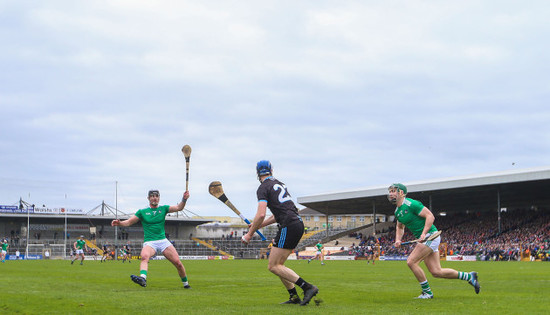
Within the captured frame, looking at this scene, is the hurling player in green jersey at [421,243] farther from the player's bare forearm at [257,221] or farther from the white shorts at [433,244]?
the player's bare forearm at [257,221]

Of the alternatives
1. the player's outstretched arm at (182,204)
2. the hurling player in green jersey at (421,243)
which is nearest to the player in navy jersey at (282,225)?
the hurling player in green jersey at (421,243)

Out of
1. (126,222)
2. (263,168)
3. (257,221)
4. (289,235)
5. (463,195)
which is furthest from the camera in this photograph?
(463,195)

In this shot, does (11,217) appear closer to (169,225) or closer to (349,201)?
(169,225)

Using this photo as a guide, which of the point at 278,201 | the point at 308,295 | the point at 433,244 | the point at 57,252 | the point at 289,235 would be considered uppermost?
the point at 278,201

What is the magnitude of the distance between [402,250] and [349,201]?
16.3 metres

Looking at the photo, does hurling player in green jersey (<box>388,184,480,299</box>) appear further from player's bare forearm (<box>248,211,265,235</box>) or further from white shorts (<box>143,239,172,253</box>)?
white shorts (<box>143,239,172,253</box>)

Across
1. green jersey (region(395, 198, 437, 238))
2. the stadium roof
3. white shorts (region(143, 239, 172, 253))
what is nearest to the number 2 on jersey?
green jersey (region(395, 198, 437, 238))

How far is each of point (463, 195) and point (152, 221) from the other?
6073cm

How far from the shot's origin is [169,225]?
99.5 m

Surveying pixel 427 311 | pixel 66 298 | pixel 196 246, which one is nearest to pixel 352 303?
pixel 427 311

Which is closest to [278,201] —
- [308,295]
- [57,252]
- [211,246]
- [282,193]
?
[282,193]

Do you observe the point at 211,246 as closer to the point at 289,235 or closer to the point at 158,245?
the point at 158,245

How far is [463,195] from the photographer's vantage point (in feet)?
230

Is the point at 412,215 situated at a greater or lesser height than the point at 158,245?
greater
